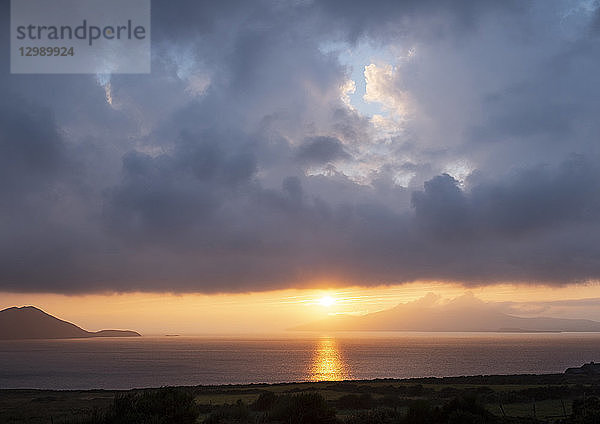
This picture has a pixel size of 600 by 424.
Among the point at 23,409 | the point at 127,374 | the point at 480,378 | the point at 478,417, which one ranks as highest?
the point at 478,417

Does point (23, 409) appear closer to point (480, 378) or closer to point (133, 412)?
point (133, 412)

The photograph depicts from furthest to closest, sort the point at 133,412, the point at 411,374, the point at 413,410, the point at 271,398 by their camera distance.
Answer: the point at 411,374 < the point at 271,398 < the point at 413,410 < the point at 133,412

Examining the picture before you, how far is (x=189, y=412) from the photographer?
22.5 meters

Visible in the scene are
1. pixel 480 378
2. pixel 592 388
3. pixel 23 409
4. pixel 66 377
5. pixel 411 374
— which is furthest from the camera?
pixel 66 377

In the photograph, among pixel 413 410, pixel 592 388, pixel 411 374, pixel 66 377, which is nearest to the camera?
pixel 413 410

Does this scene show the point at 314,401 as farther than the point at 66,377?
No

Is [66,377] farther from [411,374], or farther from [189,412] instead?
[189,412]

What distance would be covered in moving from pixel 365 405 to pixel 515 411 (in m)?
10.8

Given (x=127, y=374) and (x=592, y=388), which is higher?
(x=592, y=388)

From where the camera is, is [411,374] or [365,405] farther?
[411,374]

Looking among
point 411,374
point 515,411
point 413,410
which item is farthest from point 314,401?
point 411,374

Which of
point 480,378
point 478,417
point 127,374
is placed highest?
point 478,417

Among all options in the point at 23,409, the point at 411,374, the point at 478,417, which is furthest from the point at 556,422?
the point at 411,374

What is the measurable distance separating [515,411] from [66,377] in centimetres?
9928
